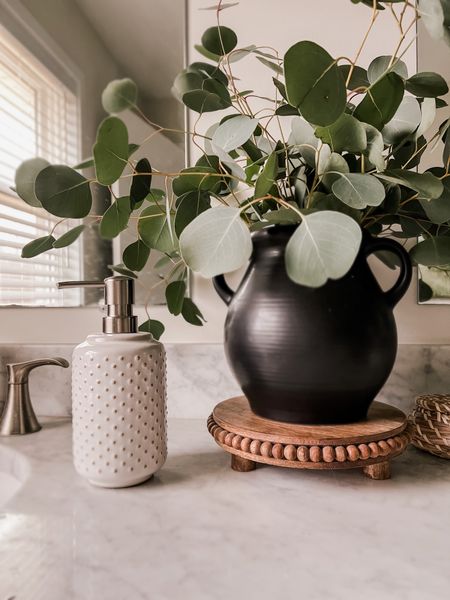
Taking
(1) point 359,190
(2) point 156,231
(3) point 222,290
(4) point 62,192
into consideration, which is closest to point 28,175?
(4) point 62,192

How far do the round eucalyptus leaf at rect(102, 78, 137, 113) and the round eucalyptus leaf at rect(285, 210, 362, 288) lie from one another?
0.27 metres

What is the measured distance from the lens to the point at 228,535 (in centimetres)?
41

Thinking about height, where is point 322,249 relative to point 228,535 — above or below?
above

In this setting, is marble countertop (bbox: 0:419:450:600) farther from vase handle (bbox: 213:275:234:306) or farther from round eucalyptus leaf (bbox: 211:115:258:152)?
round eucalyptus leaf (bbox: 211:115:258:152)

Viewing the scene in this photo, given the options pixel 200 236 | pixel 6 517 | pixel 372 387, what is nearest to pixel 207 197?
pixel 200 236

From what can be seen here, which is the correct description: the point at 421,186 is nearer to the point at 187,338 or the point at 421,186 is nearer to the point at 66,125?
the point at 187,338

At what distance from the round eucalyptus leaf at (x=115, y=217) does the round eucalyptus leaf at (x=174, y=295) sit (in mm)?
156

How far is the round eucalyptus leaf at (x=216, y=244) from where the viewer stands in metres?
0.41

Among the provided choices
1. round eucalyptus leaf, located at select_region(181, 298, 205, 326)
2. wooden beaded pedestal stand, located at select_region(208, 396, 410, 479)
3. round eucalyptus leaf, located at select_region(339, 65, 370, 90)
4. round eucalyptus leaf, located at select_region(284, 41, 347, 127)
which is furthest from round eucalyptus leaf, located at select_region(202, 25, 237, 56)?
wooden beaded pedestal stand, located at select_region(208, 396, 410, 479)

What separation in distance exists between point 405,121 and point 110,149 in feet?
1.11

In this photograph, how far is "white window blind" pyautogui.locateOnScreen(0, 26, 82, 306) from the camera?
879mm

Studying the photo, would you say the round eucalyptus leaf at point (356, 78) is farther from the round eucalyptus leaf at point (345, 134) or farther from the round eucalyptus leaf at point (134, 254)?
the round eucalyptus leaf at point (134, 254)

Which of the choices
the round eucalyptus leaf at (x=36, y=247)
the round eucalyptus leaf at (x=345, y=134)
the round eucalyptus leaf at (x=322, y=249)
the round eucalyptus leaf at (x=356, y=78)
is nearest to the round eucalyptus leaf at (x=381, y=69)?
the round eucalyptus leaf at (x=356, y=78)

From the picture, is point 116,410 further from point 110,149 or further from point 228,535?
point 110,149
